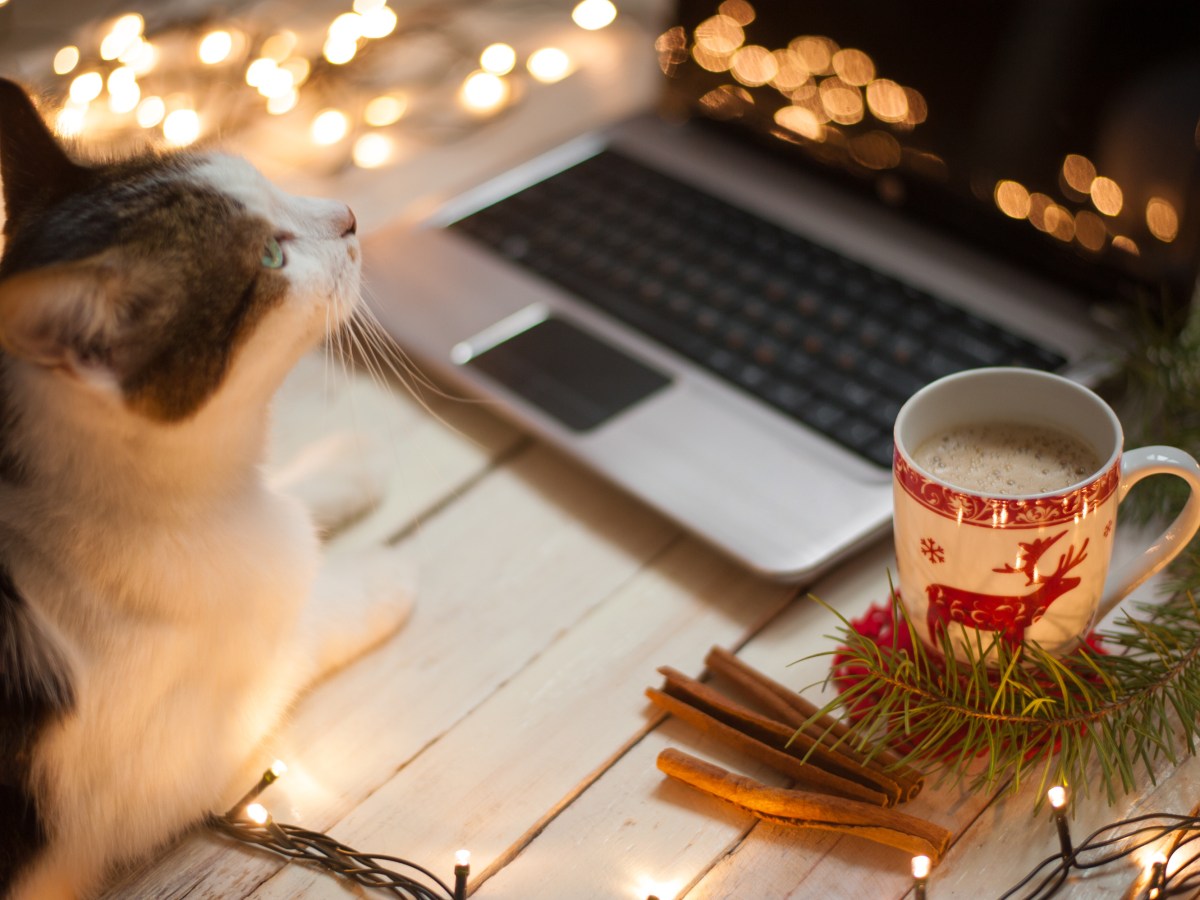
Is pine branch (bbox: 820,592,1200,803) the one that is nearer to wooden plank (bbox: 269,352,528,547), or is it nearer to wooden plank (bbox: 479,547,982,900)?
wooden plank (bbox: 479,547,982,900)

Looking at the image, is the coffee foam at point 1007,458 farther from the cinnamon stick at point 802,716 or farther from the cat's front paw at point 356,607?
the cat's front paw at point 356,607

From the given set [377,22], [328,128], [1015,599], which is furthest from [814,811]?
[377,22]

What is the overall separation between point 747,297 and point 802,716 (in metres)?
0.36

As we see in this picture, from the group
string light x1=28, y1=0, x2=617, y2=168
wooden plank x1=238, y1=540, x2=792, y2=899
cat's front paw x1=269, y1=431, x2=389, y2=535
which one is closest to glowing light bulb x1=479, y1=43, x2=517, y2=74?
string light x1=28, y1=0, x2=617, y2=168

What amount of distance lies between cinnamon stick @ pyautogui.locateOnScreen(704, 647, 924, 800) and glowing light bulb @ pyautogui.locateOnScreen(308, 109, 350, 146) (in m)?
0.71

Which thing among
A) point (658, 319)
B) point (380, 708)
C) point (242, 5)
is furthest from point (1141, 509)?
point (242, 5)

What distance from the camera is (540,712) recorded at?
27.5 inches

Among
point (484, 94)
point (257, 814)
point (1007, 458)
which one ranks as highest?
point (1007, 458)

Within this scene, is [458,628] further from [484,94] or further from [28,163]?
[484,94]

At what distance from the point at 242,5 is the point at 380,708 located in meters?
0.90

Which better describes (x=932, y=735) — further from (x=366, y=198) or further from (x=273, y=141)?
(x=273, y=141)

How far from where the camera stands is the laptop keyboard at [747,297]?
2.70 ft

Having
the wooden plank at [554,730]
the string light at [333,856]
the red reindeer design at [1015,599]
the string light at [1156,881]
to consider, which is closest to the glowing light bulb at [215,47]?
the wooden plank at [554,730]

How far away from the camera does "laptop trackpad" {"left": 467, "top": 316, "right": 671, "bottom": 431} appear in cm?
84
